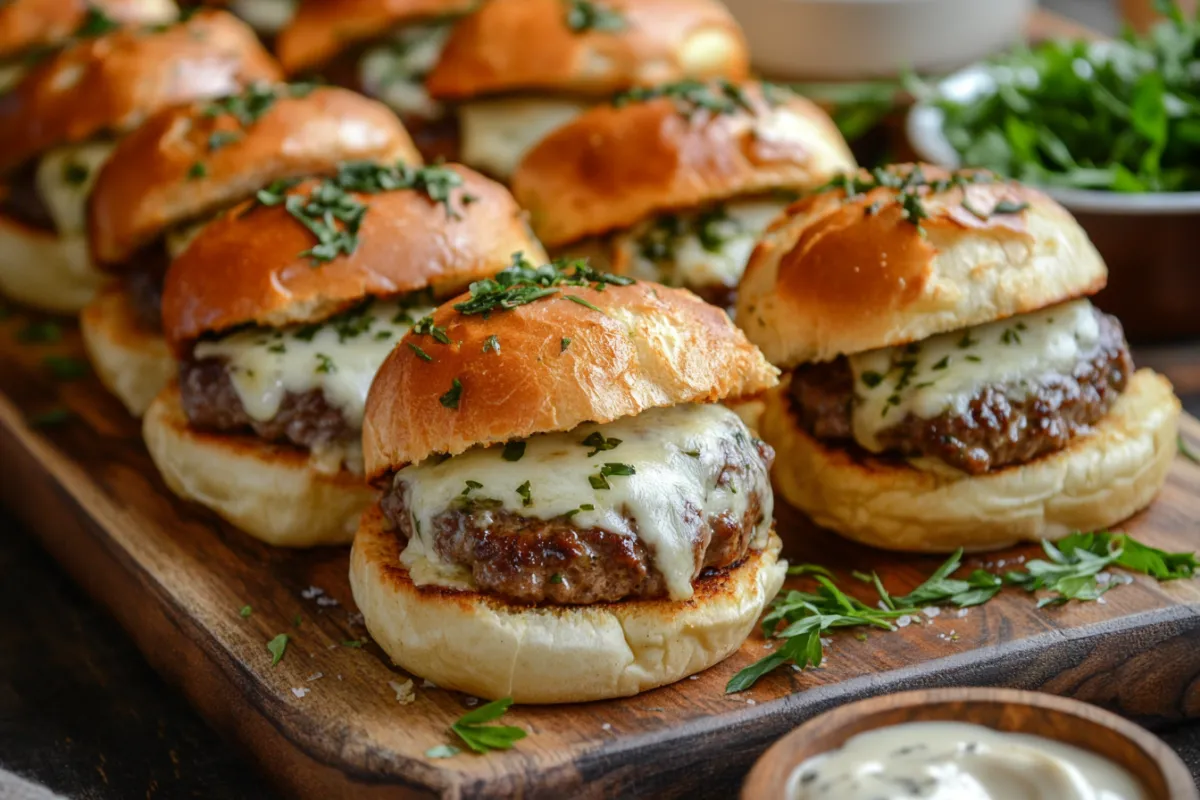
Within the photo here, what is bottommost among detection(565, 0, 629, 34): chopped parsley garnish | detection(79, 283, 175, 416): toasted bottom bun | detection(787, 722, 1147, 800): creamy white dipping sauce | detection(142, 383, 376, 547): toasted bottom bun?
detection(79, 283, 175, 416): toasted bottom bun

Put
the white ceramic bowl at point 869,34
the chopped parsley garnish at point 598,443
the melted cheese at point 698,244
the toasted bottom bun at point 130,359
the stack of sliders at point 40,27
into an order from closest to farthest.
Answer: the chopped parsley garnish at point 598,443, the melted cheese at point 698,244, the toasted bottom bun at point 130,359, the stack of sliders at point 40,27, the white ceramic bowl at point 869,34

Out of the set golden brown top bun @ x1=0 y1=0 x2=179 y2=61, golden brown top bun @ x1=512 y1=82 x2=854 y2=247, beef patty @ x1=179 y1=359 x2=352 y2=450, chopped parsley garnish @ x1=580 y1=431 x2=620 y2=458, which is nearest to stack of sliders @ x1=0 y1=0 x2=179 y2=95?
golden brown top bun @ x1=0 y1=0 x2=179 y2=61

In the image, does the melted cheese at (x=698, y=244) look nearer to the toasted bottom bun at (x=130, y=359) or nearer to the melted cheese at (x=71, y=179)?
the toasted bottom bun at (x=130, y=359)

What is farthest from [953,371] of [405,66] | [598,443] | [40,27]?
[40,27]

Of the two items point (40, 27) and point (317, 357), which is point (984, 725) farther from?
point (40, 27)

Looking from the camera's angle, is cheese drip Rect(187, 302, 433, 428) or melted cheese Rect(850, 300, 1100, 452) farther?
cheese drip Rect(187, 302, 433, 428)

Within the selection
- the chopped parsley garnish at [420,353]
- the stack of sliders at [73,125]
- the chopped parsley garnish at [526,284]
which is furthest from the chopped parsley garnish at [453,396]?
the stack of sliders at [73,125]

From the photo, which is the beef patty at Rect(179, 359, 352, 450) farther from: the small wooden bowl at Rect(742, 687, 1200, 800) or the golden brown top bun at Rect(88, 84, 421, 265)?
the small wooden bowl at Rect(742, 687, 1200, 800)
